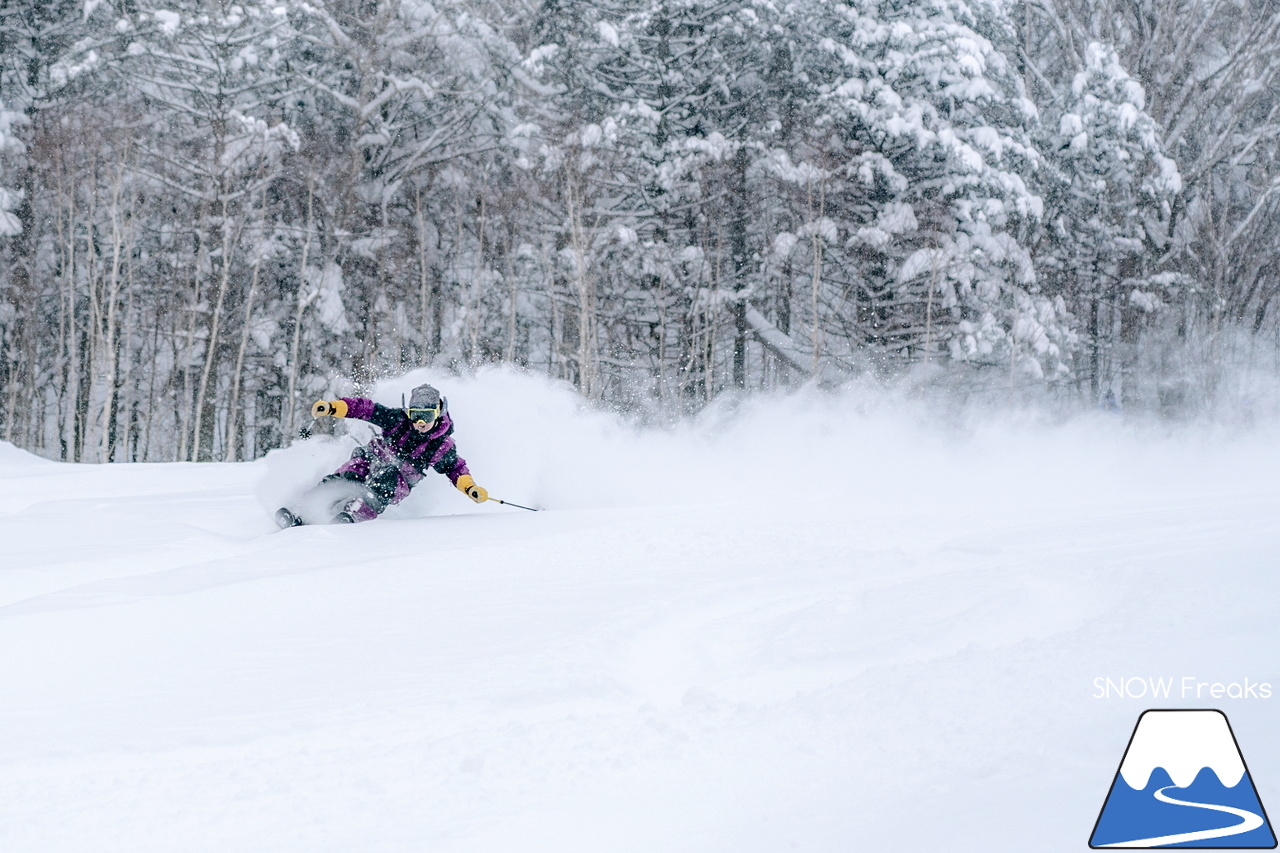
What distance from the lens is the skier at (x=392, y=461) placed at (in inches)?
298

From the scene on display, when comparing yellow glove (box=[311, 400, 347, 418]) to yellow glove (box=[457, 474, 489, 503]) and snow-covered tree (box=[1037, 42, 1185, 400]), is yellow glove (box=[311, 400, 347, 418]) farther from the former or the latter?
snow-covered tree (box=[1037, 42, 1185, 400])

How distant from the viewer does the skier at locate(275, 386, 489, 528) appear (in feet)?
24.8

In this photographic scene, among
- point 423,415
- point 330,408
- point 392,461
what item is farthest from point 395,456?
point 330,408

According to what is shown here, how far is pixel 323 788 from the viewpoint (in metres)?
2.70

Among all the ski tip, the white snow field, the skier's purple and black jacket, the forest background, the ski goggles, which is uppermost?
the forest background

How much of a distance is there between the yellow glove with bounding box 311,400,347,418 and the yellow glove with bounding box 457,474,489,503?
98 cm

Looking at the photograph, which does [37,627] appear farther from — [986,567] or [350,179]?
[350,179]

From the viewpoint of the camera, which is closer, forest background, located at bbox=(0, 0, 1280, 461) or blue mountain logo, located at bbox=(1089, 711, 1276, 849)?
blue mountain logo, located at bbox=(1089, 711, 1276, 849)

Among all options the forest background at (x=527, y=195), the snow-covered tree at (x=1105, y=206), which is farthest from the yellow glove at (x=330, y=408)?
the snow-covered tree at (x=1105, y=206)

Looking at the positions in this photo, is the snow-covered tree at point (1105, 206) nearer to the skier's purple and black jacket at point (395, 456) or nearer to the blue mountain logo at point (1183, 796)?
the skier's purple and black jacket at point (395, 456)

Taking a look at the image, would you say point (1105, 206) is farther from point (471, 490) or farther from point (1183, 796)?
point (1183, 796)

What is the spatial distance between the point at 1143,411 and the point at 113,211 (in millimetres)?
21768

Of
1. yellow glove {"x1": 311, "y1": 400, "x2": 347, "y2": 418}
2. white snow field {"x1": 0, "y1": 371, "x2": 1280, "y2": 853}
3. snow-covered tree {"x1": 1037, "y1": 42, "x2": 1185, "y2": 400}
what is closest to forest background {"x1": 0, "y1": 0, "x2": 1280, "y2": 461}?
snow-covered tree {"x1": 1037, "y1": 42, "x2": 1185, "y2": 400}

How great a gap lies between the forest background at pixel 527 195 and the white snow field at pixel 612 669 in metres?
13.1
